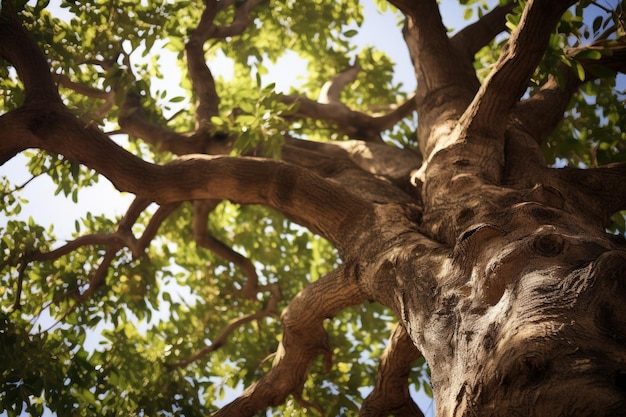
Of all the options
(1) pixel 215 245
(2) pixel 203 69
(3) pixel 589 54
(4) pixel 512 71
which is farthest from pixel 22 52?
(3) pixel 589 54

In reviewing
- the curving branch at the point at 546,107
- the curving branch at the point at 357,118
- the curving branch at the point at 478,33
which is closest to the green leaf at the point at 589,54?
the curving branch at the point at 546,107

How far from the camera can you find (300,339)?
3262mm

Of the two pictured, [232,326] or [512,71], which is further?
[232,326]

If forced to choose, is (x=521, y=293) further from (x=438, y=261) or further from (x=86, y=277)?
(x=86, y=277)

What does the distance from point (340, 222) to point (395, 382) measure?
1.14 m

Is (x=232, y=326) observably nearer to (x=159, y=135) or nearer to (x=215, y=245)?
(x=215, y=245)

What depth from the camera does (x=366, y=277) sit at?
271cm

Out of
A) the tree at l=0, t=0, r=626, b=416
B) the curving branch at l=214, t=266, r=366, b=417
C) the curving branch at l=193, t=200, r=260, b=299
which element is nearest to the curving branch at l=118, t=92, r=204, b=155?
the tree at l=0, t=0, r=626, b=416

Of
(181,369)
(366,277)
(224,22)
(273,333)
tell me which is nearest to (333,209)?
(366,277)

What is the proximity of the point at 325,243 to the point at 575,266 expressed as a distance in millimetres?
5157

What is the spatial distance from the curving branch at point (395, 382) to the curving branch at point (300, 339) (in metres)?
0.39

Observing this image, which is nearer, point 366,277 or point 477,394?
point 477,394

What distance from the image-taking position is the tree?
5.49ft

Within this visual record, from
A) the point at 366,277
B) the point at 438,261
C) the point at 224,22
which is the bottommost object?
the point at 438,261
